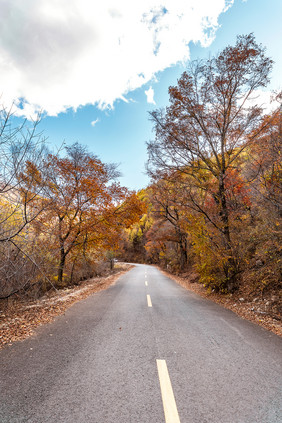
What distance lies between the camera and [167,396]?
2.65 m

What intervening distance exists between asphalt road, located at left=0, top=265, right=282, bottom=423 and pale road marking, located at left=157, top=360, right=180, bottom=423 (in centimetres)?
1

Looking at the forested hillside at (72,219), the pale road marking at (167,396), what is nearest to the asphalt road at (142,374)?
the pale road marking at (167,396)

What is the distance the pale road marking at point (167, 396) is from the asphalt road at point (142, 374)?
1 cm

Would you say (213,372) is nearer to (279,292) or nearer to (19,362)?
(19,362)

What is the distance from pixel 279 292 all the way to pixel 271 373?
4.65 meters

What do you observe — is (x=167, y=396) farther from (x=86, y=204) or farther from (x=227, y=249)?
(x=86, y=204)

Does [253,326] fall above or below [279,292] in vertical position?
below

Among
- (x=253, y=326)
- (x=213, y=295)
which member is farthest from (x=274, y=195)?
(x=213, y=295)

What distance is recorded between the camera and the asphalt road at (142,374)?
2.38 meters

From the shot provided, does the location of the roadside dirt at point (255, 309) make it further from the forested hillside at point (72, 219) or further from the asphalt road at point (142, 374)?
the forested hillside at point (72, 219)

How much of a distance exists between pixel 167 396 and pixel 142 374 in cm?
61

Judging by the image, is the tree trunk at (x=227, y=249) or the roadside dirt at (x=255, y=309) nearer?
the roadside dirt at (x=255, y=309)

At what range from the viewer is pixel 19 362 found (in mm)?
3449

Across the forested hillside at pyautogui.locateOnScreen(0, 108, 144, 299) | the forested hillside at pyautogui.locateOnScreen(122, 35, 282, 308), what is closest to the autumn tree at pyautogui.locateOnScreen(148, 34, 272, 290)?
the forested hillside at pyautogui.locateOnScreen(122, 35, 282, 308)
